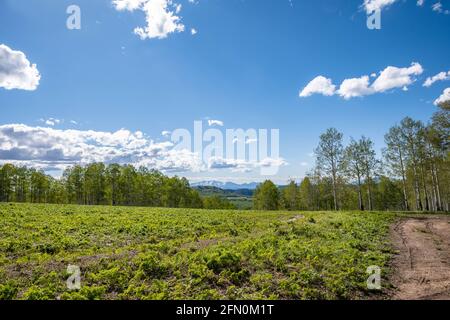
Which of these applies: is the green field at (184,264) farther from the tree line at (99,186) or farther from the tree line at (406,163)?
the tree line at (99,186)

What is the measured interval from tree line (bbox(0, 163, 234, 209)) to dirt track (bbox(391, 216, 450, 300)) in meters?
72.4

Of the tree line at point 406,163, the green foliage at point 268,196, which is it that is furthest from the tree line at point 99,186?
the tree line at point 406,163

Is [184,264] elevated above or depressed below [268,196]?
below

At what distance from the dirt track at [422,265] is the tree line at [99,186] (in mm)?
72447

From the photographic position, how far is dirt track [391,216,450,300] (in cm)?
908

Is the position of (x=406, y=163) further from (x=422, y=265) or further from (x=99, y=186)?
(x=99, y=186)

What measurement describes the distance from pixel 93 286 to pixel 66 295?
87cm

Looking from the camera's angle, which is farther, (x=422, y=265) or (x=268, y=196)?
(x=268, y=196)

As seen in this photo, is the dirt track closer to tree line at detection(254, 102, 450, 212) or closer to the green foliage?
tree line at detection(254, 102, 450, 212)

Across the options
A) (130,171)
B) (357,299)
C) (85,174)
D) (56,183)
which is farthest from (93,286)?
(56,183)

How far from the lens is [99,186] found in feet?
266

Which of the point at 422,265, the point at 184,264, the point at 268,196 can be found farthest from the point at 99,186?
the point at 422,265

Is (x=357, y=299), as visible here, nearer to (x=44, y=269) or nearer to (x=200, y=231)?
(x=44, y=269)

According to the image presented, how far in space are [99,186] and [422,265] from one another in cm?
8430
